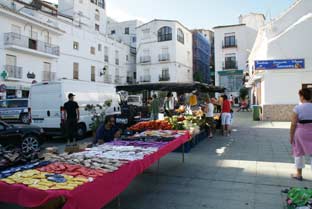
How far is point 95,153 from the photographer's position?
4.39 meters

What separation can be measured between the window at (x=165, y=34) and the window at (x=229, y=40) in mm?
8460

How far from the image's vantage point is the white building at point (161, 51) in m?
44.5

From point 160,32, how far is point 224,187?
4163cm

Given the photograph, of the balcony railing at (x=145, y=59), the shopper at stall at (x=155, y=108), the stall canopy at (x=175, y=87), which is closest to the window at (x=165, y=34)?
the balcony railing at (x=145, y=59)

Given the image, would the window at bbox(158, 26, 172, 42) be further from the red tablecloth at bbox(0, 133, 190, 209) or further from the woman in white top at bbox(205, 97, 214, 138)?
the red tablecloth at bbox(0, 133, 190, 209)

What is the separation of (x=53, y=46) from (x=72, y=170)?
29.3 metres

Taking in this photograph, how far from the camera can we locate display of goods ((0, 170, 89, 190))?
→ 9.20ft

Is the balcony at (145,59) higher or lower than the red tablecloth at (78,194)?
higher

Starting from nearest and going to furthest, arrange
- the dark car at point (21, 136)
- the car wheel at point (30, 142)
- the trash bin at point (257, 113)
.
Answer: the dark car at point (21, 136) < the car wheel at point (30, 142) < the trash bin at point (257, 113)

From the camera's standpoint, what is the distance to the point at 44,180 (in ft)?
9.84

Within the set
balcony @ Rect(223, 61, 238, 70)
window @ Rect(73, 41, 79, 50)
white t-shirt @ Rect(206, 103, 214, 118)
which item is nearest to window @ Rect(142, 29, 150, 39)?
balcony @ Rect(223, 61, 238, 70)

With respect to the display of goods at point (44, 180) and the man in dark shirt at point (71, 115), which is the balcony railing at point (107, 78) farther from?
the display of goods at point (44, 180)

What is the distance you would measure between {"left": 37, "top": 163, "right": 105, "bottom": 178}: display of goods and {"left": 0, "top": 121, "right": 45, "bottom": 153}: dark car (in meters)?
5.35

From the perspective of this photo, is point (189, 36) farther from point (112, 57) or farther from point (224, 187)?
point (224, 187)
